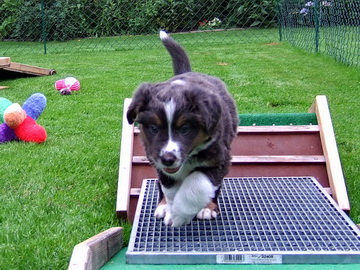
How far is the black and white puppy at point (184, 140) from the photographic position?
2658 millimetres

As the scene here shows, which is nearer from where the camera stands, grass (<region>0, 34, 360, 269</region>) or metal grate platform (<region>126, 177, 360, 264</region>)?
metal grate platform (<region>126, 177, 360, 264</region>)

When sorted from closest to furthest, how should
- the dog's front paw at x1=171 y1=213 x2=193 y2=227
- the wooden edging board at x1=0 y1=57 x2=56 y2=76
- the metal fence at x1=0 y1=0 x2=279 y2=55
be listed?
the dog's front paw at x1=171 y1=213 x2=193 y2=227, the wooden edging board at x1=0 y1=57 x2=56 y2=76, the metal fence at x1=0 y1=0 x2=279 y2=55

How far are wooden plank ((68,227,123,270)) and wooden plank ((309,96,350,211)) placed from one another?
1431 mm

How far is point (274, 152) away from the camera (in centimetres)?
410

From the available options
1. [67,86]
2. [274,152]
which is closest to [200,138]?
[274,152]

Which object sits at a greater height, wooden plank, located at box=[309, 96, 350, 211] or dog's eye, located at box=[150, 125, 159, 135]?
dog's eye, located at box=[150, 125, 159, 135]

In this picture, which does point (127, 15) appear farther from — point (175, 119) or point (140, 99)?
point (175, 119)

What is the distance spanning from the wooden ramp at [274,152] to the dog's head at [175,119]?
101cm

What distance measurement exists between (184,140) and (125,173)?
1088mm

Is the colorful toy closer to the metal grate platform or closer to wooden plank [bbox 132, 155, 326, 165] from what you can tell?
wooden plank [bbox 132, 155, 326, 165]

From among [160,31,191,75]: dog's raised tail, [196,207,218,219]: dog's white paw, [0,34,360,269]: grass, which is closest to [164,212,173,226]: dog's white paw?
[196,207,218,219]: dog's white paw

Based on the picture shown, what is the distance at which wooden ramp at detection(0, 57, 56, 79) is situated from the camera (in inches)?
339

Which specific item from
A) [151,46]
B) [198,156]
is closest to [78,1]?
[151,46]

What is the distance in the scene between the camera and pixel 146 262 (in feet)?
8.41
